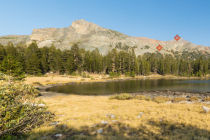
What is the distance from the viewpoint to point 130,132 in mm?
7156

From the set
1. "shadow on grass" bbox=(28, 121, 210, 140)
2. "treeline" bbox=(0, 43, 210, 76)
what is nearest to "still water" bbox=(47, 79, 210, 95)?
"shadow on grass" bbox=(28, 121, 210, 140)

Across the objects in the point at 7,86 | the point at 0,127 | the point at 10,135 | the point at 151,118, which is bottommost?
the point at 151,118

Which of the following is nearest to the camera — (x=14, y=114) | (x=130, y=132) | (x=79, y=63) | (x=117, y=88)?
(x=14, y=114)

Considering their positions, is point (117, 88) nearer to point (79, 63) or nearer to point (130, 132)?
point (130, 132)

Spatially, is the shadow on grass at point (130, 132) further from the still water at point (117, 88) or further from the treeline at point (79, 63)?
the treeline at point (79, 63)

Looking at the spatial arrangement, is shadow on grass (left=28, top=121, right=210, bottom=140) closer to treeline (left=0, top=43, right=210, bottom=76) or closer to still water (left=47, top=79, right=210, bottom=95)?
still water (left=47, top=79, right=210, bottom=95)

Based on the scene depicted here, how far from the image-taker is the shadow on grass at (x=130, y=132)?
638 cm

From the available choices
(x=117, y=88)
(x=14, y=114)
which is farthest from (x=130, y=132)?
(x=117, y=88)

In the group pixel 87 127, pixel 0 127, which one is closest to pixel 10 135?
pixel 0 127

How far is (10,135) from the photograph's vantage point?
602 centimetres

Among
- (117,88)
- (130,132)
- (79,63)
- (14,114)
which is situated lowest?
(117,88)

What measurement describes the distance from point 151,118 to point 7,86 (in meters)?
10.1

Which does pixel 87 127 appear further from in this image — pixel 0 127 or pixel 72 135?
pixel 0 127

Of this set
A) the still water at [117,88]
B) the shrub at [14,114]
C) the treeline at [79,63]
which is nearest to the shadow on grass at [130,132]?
the shrub at [14,114]
